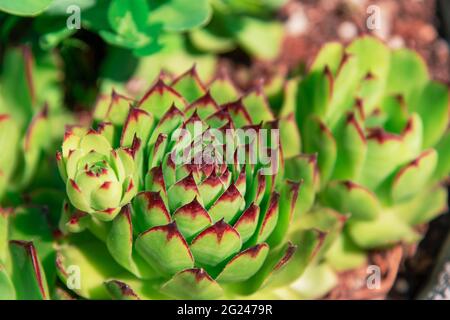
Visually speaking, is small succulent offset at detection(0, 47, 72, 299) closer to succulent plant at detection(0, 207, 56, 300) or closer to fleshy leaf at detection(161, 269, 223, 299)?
succulent plant at detection(0, 207, 56, 300)

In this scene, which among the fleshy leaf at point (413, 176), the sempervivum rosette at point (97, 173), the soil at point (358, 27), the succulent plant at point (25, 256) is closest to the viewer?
the sempervivum rosette at point (97, 173)

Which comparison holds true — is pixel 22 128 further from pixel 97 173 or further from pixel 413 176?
pixel 413 176

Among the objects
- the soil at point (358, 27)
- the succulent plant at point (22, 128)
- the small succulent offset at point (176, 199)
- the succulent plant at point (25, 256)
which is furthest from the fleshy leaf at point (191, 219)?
the soil at point (358, 27)

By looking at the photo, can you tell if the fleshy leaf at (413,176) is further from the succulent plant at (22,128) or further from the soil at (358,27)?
the succulent plant at (22,128)

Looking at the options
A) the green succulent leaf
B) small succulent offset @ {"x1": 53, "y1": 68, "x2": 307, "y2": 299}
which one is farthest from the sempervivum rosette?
the green succulent leaf

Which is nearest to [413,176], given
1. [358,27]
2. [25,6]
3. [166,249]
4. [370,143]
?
[370,143]

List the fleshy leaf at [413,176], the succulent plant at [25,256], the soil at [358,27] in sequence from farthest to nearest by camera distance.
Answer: the soil at [358,27], the fleshy leaf at [413,176], the succulent plant at [25,256]
